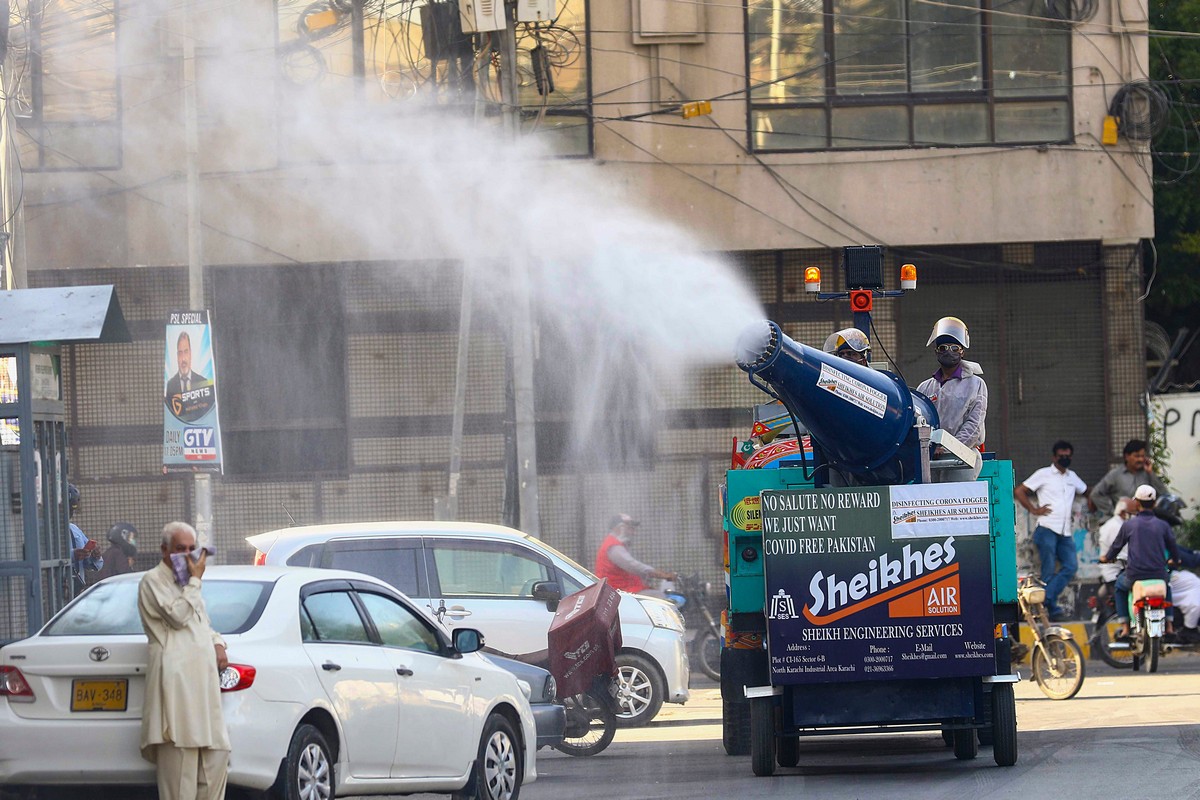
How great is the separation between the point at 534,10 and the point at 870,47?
14.8ft

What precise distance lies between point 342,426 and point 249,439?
116 cm

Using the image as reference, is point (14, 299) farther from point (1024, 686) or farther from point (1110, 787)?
point (1024, 686)

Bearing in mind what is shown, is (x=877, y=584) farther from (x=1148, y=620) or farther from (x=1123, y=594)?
(x=1123, y=594)

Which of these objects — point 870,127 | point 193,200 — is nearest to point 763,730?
point 193,200

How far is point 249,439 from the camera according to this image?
67.5 feet

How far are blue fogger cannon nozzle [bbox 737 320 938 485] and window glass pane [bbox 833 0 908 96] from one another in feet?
37.9

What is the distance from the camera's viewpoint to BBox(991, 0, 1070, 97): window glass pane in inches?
817

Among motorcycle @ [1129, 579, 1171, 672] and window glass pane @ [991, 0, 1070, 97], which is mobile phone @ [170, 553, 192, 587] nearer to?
motorcycle @ [1129, 579, 1171, 672]

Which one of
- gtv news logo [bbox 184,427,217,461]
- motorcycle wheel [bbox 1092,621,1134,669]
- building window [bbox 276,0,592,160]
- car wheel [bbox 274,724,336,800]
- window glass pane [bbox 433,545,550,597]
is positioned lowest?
motorcycle wheel [bbox 1092,621,1134,669]

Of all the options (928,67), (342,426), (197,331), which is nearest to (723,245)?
(928,67)

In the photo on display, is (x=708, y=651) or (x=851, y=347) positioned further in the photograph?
(x=708, y=651)

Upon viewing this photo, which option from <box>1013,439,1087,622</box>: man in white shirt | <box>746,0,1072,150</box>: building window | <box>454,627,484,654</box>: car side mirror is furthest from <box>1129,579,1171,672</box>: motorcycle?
<box>454,627,484,654</box>: car side mirror

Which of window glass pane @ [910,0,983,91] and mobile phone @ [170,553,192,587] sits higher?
window glass pane @ [910,0,983,91]

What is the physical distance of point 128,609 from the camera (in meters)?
7.87
